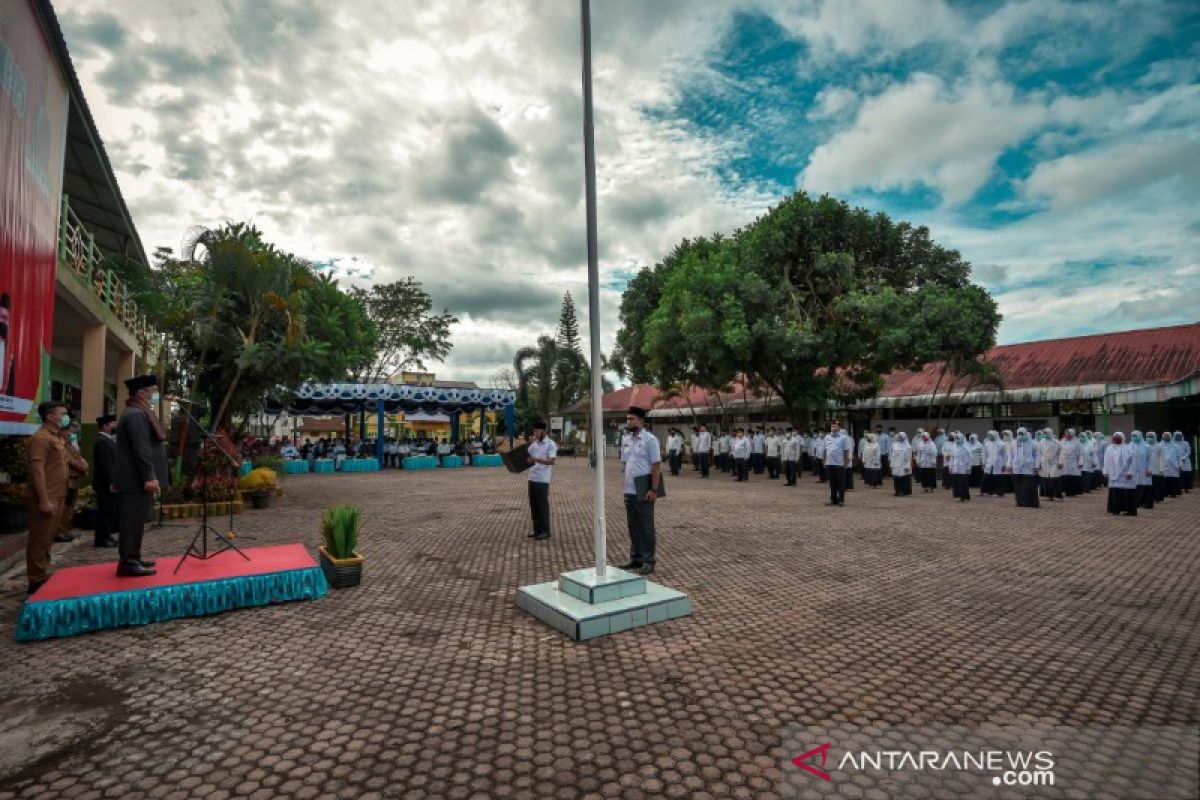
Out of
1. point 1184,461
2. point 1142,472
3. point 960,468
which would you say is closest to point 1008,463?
point 960,468

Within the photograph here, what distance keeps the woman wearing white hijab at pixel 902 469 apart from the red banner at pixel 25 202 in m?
16.0

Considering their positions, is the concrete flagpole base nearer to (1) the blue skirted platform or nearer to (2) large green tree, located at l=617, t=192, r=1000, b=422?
(1) the blue skirted platform

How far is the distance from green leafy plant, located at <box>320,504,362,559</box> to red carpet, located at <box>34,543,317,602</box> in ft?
0.90

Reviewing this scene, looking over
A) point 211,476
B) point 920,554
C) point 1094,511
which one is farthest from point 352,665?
point 1094,511

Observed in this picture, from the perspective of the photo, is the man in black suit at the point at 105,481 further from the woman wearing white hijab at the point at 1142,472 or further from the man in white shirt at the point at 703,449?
the man in white shirt at the point at 703,449

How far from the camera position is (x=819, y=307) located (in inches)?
776

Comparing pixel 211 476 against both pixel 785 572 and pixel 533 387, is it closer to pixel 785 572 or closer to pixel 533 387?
pixel 785 572

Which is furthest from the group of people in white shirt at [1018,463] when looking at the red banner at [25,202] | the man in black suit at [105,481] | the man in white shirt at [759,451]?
the red banner at [25,202]

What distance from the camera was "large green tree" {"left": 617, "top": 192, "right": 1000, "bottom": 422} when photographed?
17.3 meters

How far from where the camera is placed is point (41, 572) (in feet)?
18.0

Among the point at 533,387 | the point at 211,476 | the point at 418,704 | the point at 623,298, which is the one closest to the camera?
the point at 418,704

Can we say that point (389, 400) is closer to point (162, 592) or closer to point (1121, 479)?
point (162, 592)

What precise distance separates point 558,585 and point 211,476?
910cm

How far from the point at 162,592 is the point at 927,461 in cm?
1619
